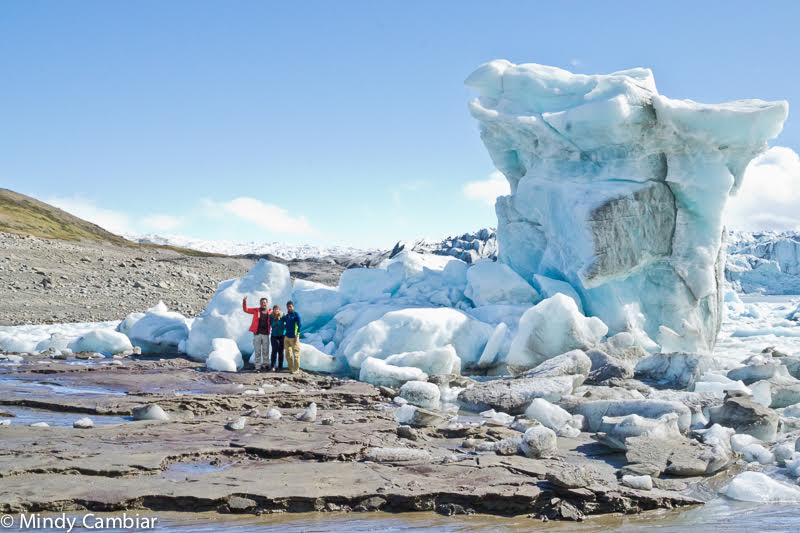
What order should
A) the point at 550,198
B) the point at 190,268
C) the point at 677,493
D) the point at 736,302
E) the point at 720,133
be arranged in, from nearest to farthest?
the point at 677,493
the point at 720,133
the point at 550,198
the point at 736,302
the point at 190,268

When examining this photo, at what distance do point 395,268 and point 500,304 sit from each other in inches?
108

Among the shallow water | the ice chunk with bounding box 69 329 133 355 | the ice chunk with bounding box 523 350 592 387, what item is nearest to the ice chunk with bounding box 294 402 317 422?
the shallow water

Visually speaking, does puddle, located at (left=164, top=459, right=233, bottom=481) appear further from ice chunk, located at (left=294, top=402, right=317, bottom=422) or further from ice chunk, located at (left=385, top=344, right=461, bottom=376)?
ice chunk, located at (left=385, top=344, right=461, bottom=376)

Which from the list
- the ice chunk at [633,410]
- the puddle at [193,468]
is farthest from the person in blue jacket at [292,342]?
the puddle at [193,468]

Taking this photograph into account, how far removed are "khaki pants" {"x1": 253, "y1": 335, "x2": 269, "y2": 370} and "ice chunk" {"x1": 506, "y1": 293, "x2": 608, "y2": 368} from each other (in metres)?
3.87

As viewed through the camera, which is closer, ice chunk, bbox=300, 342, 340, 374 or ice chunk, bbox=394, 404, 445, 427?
ice chunk, bbox=394, 404, 445, 427

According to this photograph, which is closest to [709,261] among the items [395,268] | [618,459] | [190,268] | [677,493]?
[395,268]

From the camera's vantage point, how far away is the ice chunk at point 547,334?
1197 centimetres

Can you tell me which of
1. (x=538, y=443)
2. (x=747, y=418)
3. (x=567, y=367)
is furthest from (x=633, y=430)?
(x=567, y=367)

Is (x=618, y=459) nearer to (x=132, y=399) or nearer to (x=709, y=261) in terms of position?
(x=132, y=399)

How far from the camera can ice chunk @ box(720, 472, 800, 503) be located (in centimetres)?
502

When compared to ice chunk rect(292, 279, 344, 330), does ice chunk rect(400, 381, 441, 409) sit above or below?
below

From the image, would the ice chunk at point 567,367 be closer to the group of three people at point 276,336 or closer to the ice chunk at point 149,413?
the group of three people at point 276,336

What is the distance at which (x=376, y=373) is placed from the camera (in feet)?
35.9
